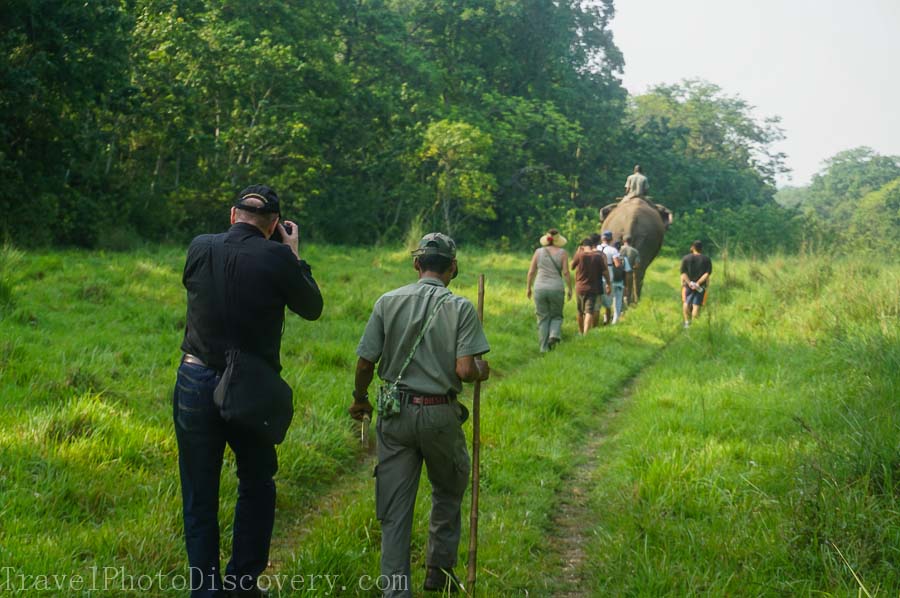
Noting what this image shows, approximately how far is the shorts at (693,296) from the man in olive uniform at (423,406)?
36.6 ft

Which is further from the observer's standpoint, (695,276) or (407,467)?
(695,276)

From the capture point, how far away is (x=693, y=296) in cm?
1459

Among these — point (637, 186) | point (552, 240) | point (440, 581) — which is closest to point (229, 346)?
point (440, 581)

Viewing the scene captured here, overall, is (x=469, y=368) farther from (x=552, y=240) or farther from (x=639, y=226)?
(x=639, y=226)

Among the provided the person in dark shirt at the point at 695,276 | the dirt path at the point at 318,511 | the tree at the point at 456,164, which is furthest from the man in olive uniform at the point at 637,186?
the dirt path at the point at 318,511

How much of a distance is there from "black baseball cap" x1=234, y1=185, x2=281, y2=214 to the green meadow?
6.01 feet

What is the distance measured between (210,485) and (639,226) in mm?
15708

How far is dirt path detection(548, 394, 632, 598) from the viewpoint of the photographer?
14.8ft

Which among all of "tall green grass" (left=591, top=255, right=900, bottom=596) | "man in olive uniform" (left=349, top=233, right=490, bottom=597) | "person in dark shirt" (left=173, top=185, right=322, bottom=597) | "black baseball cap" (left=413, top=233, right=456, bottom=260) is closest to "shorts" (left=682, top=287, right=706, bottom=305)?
"tall green grass" (left=591, top=255, right=900, bottom=596)

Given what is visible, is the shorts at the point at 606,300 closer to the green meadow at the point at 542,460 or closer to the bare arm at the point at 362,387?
the green meadow at the point at 542,460

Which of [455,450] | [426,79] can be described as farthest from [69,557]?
[426,79]

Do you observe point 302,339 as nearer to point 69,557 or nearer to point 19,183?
point 69,557

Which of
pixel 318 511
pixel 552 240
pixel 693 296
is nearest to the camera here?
pixel 318 511

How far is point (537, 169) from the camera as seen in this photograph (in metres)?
35.9
